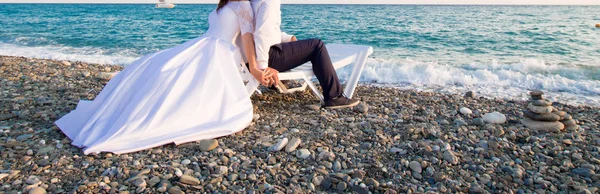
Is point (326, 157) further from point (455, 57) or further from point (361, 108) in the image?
point (455, 57)

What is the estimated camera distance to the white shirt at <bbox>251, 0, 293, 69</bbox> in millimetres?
4223

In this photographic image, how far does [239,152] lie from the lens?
12.3 ft

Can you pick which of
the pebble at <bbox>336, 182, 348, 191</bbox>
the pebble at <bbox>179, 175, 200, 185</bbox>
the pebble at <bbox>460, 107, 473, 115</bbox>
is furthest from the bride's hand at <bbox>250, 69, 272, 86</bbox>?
the pebble at <bbox>460, 107, 473, 115</bbox>

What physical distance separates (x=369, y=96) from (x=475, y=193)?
3.28 m

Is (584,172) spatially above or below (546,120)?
above

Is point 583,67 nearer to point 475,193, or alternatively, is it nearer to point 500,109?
point 500,109

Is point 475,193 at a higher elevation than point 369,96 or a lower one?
higher

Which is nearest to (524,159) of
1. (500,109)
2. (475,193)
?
(475,193)

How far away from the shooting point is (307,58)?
4887mm

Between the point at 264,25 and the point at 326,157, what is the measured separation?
142cm

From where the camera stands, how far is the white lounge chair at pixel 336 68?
4812mm

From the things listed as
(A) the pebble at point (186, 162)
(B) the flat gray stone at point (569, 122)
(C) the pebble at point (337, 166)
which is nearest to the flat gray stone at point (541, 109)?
(B) the flat gray stone at point (569, 122)

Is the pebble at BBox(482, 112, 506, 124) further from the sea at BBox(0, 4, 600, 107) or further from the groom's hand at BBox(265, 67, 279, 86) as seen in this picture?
the sea at BBox(0, 4, 600, 107)

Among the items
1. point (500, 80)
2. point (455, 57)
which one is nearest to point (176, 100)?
point (500, 80)
